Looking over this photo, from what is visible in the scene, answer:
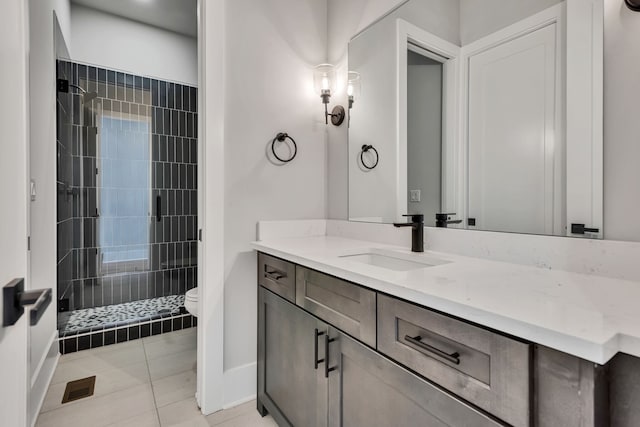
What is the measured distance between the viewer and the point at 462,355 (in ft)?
2.34

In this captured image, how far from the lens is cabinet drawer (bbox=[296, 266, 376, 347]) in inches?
38.3

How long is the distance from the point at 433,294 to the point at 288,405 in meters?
1.03

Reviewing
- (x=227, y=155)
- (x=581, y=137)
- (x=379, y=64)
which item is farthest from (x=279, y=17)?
(x=581, y=137)

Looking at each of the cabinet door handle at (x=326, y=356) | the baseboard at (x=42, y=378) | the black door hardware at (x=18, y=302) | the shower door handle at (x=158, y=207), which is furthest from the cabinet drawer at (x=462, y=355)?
the shower door handle at (x=158, y=207)

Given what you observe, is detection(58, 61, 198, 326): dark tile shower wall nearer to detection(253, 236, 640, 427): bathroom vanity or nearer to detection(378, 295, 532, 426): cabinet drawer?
detection(253, 236, 640, 427): bathroom vanity

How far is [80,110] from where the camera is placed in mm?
2879

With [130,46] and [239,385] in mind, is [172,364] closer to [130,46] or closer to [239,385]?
[239,385]

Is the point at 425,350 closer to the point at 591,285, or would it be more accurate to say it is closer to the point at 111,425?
the point at 591,285

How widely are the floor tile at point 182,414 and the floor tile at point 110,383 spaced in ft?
1.21

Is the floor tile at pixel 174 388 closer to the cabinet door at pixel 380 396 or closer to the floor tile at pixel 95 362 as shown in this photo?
the floor tile at pixel 95 362

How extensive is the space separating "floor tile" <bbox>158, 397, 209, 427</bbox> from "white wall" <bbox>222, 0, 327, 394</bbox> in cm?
27

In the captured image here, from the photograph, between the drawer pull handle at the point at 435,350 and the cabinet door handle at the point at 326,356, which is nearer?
the drawer pull handle at the point at 435,350

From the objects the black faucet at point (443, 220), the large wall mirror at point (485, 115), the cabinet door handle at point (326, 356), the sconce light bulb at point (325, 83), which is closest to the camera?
the large wall mirror at point (485, 115)

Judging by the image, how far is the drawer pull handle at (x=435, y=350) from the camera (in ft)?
2.37
